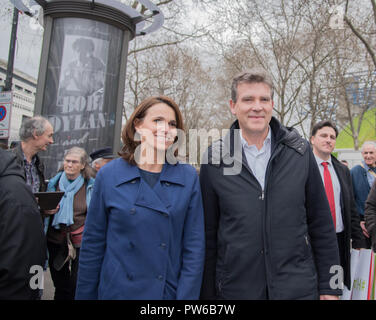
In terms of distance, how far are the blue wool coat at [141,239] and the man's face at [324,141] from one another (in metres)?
2.12

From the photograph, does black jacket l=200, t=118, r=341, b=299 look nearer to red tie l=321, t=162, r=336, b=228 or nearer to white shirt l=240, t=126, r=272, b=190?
white shirt l=240, t=126, r=272, b=190

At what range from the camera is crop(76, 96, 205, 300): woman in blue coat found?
1.81 metres

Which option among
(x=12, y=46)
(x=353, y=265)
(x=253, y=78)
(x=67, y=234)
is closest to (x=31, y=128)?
(x=67, y=234)

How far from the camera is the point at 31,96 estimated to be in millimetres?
49906

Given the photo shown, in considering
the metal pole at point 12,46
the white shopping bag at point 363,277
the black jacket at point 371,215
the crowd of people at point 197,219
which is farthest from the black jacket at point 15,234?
the metal pole at point 12,46

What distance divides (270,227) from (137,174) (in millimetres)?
837

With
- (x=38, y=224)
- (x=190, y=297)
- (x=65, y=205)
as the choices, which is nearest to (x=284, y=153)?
(x=190, y=297)

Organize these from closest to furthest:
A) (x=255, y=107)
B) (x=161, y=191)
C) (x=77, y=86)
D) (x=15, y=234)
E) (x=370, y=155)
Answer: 1. (x=15, y=234)
2. (x=161, y=191)
3. (x=255, y=107)
4. (x=370, y=155)
5. (x=77, y=86)

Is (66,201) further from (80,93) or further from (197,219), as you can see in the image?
(80,93)

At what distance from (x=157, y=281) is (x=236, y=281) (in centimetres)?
46

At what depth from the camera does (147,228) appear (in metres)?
1.82

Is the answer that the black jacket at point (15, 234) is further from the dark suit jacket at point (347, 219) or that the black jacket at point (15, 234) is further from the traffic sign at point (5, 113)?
the traffic sign at point (5, 113)

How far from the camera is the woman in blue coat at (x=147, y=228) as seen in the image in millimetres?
1808
